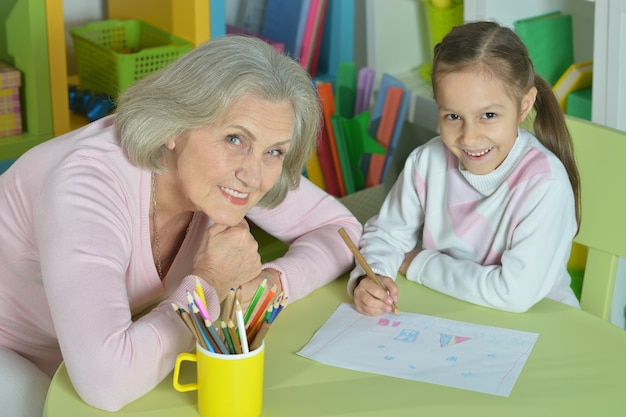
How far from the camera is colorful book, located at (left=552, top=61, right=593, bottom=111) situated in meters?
2.56

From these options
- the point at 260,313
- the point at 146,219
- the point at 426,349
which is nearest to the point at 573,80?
the point at 426,349

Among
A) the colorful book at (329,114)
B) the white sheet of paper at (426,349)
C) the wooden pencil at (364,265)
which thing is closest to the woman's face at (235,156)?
the wooden pencil at (364,265)

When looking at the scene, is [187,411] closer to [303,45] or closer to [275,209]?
[275,209]

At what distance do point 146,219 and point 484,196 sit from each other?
0.64 metres

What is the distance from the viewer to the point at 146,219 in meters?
1.58

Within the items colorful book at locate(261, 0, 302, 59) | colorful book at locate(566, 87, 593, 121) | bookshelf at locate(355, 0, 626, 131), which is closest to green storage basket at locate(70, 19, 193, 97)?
colorful book at locate(261, 0, 302, 59)

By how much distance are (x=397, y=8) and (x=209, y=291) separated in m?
1.86

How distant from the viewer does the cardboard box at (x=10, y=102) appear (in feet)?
Result: 8.22

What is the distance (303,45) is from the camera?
308 cm

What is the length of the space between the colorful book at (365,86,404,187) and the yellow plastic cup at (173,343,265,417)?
1804mm

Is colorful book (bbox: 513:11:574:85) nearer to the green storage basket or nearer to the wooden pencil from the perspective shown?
the green storage basket

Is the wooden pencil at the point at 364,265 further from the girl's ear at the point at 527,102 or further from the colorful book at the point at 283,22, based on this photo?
the colorful book at the point at 283,22

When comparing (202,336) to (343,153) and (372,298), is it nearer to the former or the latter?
(372,298)

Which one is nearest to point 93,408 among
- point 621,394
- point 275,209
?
point 275,209
